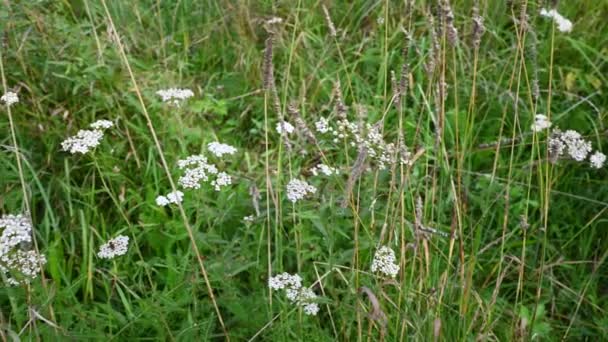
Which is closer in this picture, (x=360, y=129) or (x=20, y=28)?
(x=360, y=129)

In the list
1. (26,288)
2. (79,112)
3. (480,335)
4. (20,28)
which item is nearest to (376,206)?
(480,335)

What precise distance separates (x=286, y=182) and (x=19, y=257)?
100 centimetres

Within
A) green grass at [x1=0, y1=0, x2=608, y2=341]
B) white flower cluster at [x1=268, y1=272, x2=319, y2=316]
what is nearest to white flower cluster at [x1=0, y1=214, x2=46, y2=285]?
green grass at [x1=0, y1=0, x2=608, y2=341]

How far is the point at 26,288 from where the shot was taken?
1.63 metres

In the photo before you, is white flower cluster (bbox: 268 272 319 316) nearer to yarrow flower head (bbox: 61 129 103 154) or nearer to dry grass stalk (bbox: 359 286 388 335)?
dry grass stalk (bbox: 359 286 388 335)

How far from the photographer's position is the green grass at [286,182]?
6.06 ft

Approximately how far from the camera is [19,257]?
67.7 inches

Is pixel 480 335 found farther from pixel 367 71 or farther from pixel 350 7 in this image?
pixel 350 7

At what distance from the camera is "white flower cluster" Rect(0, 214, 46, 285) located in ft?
5.57

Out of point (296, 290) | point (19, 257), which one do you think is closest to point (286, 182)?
point (296, 290)

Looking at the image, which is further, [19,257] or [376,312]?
[19,257]

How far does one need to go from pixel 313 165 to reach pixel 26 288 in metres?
1.26

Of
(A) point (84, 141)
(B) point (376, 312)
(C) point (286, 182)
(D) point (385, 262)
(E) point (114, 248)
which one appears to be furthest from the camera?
(C) point (286, 182)

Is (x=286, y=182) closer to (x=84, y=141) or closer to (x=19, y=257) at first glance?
(x=84, y=141)
